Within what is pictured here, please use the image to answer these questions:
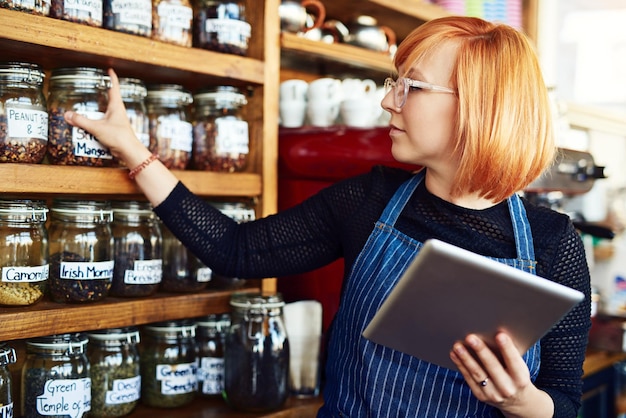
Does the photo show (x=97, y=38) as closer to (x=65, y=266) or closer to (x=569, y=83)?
(x=65, y=266)

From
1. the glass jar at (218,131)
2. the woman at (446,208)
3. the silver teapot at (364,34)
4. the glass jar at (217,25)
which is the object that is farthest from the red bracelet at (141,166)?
the silver teapot at (364,34)

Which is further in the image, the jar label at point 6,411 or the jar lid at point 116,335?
the jar lid at point 116,335

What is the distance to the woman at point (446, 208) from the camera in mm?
1174

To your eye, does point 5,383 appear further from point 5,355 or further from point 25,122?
point 25,122

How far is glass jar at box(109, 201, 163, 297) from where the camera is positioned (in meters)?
1.38

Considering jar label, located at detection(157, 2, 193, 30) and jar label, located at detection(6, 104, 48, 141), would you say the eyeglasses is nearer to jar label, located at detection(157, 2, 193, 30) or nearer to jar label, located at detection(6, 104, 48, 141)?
jar label, located at detection(157, 2, 193, 30)

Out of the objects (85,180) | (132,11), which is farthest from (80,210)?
(132,11)

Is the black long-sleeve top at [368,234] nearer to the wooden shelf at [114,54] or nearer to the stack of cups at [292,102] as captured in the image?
the wooden shelf at [114,54]

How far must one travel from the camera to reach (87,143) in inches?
50.9

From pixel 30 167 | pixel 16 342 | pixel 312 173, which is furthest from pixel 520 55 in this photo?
pixel 16 342

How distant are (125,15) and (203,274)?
0.56 m

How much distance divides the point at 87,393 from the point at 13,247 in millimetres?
303

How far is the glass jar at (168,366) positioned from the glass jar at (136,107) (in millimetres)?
370

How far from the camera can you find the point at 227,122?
153 cm
